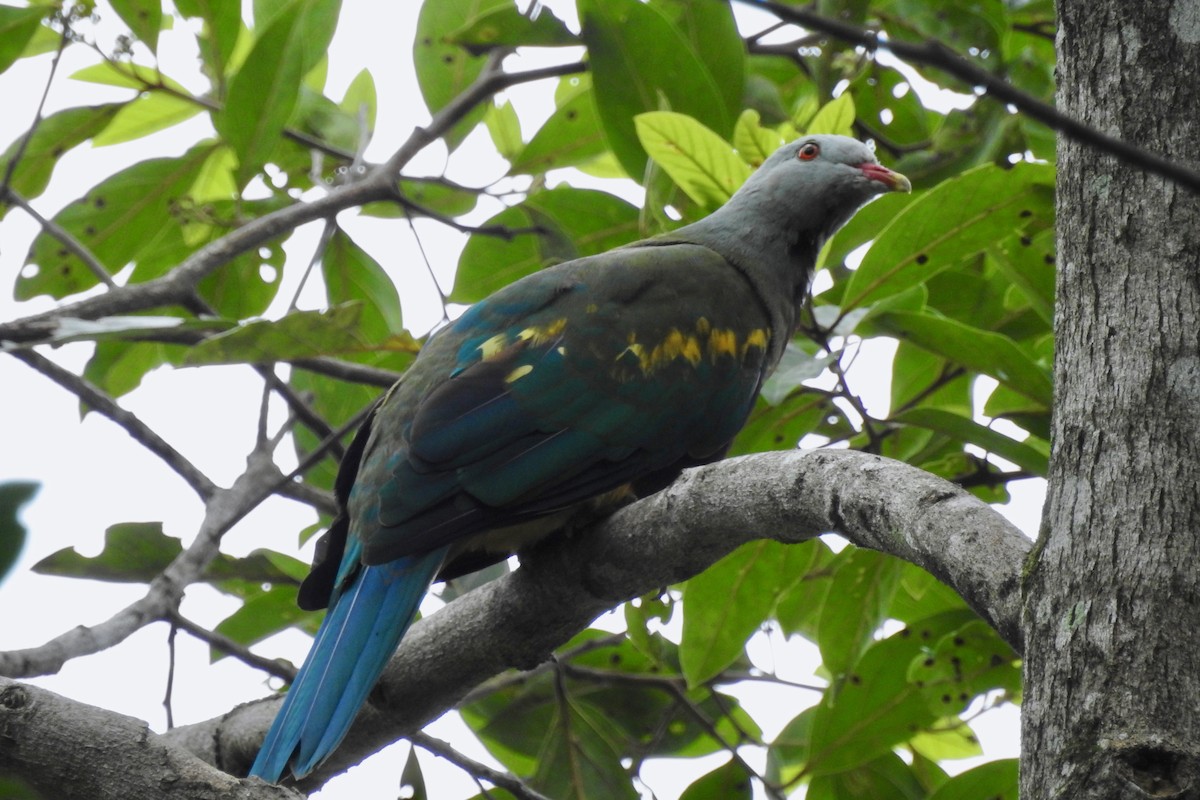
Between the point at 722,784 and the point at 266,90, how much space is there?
197cm

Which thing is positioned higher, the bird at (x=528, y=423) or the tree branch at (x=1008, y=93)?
the bird at (x=528, y=423)

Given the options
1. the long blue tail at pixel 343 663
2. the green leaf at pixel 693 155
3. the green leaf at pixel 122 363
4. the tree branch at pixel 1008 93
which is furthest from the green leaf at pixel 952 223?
the tree branch at pixel 1008 93

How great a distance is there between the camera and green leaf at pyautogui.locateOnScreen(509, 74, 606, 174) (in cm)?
365

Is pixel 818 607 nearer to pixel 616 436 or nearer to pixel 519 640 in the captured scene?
pixel 616 436

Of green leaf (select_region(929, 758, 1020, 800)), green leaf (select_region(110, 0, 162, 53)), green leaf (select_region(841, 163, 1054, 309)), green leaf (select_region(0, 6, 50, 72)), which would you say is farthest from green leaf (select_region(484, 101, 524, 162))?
green leaf (select_region(929, 758, 1020, 800))

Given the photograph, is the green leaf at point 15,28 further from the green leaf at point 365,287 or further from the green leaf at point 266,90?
the green leaf at point 365,287

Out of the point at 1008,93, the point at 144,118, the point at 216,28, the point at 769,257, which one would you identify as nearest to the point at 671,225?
the point at 769,257

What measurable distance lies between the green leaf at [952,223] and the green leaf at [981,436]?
12.6 inches

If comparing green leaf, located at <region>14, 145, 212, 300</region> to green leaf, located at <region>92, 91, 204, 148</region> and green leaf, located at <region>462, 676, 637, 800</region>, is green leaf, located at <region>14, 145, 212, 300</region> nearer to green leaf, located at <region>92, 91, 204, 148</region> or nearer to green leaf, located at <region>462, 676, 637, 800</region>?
green leaf, located at <region>92, 91, 204, 148</region>

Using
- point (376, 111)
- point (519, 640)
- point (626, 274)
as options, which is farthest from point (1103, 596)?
point (376, 111)

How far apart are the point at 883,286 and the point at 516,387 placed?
2.79 ft

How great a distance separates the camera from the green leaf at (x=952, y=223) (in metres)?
2.74

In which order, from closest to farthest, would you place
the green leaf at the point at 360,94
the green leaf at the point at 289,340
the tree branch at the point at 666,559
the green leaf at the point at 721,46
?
1. the tree branch at the point at 666,559
2. the green leaf at the point at 289,340
3. the green leaf at the point at 721,46
4. the green leaf at the point at 360,94

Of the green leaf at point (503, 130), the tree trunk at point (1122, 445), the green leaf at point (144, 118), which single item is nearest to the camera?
the tree trunk at point (1122, 445)
